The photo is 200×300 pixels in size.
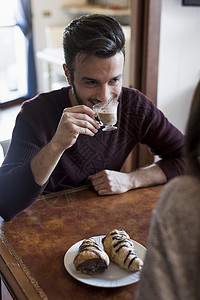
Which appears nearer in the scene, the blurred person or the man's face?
the blurred person

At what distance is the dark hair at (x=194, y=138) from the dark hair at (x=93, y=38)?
0.92 meters

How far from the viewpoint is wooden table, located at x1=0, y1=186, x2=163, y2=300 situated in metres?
1.00

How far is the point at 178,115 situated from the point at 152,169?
4.46 feet

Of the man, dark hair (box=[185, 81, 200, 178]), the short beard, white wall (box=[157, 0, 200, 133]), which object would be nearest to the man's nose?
the man

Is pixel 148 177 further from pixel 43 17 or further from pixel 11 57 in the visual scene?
pixel 43 17

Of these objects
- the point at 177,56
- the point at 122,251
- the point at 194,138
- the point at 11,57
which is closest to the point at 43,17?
the point at 11,57

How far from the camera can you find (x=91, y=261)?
1.02 meters

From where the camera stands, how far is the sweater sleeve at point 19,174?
1391 mm

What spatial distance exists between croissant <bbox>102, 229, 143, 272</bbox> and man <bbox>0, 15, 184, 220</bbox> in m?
0.41

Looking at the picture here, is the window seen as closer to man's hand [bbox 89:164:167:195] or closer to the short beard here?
the short beard

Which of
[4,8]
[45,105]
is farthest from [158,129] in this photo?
[4,8]

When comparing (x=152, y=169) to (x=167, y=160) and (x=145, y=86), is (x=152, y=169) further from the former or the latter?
(x=145, y=86)

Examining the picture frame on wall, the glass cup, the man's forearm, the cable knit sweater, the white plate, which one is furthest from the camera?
the picture frame on wall

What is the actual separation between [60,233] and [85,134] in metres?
0.44
